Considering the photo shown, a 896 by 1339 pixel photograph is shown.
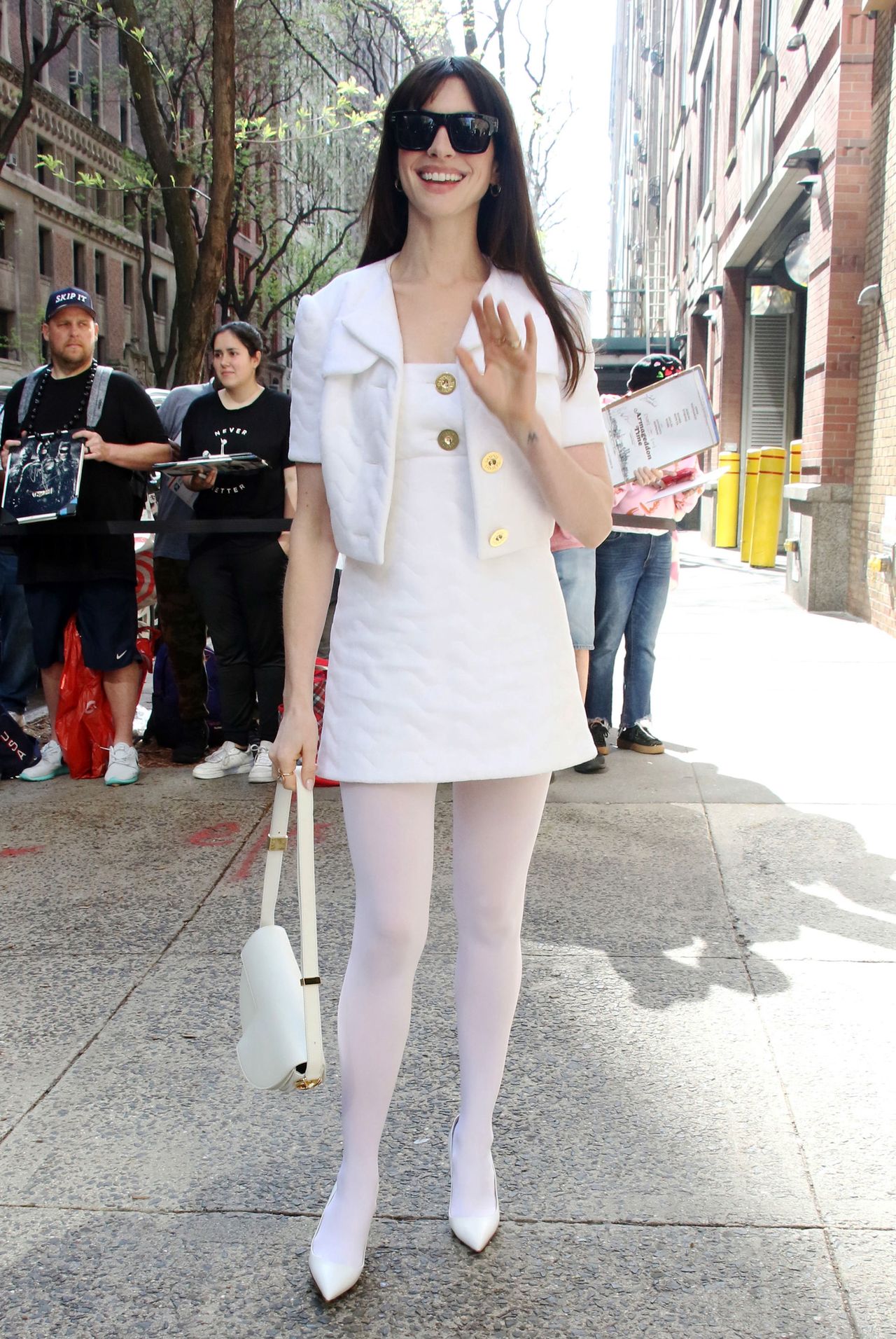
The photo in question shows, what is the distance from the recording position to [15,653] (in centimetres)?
726

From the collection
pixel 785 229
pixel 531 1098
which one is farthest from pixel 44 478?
pixel 785 229

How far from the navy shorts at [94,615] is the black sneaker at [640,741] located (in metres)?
2.55

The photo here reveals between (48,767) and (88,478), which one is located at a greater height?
(88,478)

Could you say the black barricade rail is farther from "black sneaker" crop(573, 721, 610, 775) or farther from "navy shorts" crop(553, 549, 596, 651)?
"black sneaker" crop(573, 721, 610, 775)

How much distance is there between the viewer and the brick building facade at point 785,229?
1171 cm

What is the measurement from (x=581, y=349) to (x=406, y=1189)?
169 cm

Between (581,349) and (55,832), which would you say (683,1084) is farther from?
(55,832)

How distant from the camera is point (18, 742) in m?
6.32

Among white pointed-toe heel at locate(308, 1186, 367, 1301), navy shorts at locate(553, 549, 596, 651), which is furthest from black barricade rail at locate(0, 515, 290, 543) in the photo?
white pointed-toe heel at locate(308, 1186, 367, 1301)

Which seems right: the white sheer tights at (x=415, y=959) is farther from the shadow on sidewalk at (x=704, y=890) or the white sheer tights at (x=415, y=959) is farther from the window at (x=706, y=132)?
the window at (x=706, y=132)

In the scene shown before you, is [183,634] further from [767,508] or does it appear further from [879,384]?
[767,508]

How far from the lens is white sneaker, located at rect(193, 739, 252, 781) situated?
6.25 m

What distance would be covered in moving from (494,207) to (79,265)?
42.9 meters

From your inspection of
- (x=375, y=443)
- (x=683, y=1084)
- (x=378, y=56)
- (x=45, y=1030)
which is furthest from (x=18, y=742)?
(x=378, y=56)
